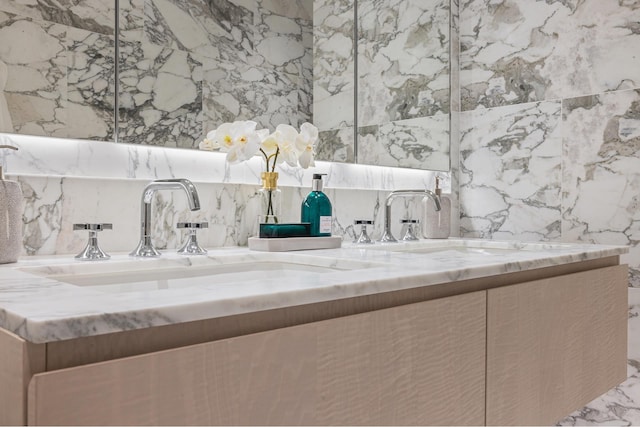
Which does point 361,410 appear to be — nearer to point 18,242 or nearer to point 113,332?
point 113,332

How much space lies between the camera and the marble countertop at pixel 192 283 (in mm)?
547

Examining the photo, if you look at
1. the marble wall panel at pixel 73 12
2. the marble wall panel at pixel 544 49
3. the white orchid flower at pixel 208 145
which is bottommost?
the white orchid flower at pixel 208 145

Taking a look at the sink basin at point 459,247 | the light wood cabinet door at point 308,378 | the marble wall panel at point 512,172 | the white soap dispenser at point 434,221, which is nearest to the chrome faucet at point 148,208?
the light wood cabinet door at point 308,378

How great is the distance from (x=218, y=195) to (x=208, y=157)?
11 centimetres

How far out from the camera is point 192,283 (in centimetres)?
104

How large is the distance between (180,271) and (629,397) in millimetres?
1538

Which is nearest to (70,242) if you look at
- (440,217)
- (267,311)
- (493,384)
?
(267,311)

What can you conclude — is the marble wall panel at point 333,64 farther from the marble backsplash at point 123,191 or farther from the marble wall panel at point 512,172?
the marble wall panel at point 512,172

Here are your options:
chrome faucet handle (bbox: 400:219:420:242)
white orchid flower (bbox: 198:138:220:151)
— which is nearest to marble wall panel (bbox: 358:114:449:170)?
chrome faucet handle (bbox: 400:219:420:242)

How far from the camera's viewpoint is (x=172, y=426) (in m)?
0.59

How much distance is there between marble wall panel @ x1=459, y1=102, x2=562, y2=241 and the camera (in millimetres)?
1976

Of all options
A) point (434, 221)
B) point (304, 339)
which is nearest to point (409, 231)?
point (434, 221)

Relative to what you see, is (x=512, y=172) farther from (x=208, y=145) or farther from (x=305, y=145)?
(x=208, y=145)

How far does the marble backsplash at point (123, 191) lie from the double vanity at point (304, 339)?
4.9 inches
